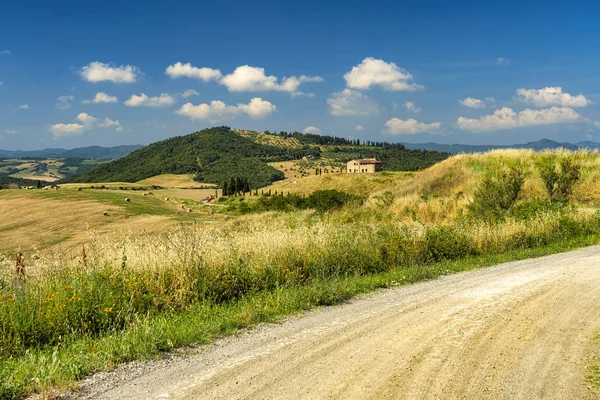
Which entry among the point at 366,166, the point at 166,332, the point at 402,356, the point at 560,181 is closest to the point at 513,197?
the point at 560,181

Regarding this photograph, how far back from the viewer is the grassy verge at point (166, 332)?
16.8 ft

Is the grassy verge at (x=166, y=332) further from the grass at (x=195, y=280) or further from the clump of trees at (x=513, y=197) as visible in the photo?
the clump of trees at (x=513, y=197)

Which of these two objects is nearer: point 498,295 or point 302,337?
point 302,337

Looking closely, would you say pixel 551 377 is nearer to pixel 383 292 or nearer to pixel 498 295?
pixel 498 295

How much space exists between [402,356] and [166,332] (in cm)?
353

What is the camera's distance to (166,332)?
664 centimetres

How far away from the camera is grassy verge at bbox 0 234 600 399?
512 cm

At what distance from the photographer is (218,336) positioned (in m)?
6.87

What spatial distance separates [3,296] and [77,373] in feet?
9.36

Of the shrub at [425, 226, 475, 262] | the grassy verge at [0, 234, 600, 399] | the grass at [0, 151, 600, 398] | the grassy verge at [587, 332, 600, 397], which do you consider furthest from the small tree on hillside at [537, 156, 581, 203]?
the grassy verge at [587, 332, 600, 397]

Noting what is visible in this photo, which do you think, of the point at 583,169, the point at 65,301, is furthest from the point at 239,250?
the point at 583,169

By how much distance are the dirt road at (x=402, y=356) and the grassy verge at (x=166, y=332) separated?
0.35m

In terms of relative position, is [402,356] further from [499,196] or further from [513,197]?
[513,197]

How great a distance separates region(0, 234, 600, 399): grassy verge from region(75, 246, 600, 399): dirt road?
35 cm
